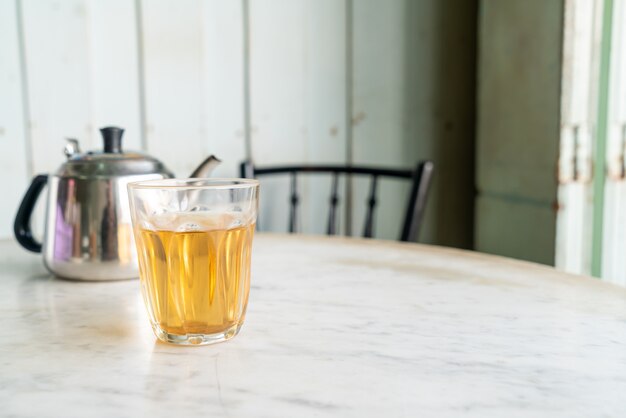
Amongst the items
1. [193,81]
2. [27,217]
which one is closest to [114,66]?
[193,81]

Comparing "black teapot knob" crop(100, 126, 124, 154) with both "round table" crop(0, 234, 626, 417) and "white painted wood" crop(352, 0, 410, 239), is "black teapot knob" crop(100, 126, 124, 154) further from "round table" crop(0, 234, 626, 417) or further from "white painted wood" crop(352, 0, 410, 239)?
"white painted wood" crop(352, 0, 410, 239)

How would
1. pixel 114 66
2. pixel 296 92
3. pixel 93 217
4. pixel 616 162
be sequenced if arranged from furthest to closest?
pixel 296 92 → pixel 114 66 → pixel 616 162 → pixel 93 217

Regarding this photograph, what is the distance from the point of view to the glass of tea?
1.64ft

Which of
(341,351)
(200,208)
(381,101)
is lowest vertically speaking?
(341,351)

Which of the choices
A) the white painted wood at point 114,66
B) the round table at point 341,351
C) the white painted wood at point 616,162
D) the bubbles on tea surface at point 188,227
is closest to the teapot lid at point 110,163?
the round table at point 341,351

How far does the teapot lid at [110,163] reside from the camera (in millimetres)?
709

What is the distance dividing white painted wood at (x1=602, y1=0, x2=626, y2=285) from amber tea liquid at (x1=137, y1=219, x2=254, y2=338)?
1.11 meters

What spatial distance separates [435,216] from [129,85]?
985 millimetres

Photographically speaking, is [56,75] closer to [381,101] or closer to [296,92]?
[296,92]

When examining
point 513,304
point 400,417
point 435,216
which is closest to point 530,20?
point 435,216

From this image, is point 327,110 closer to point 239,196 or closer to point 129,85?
point 129,85

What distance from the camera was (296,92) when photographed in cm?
176

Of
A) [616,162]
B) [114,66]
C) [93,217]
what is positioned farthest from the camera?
[114,66]

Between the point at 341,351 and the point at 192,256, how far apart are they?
148 millimetres
